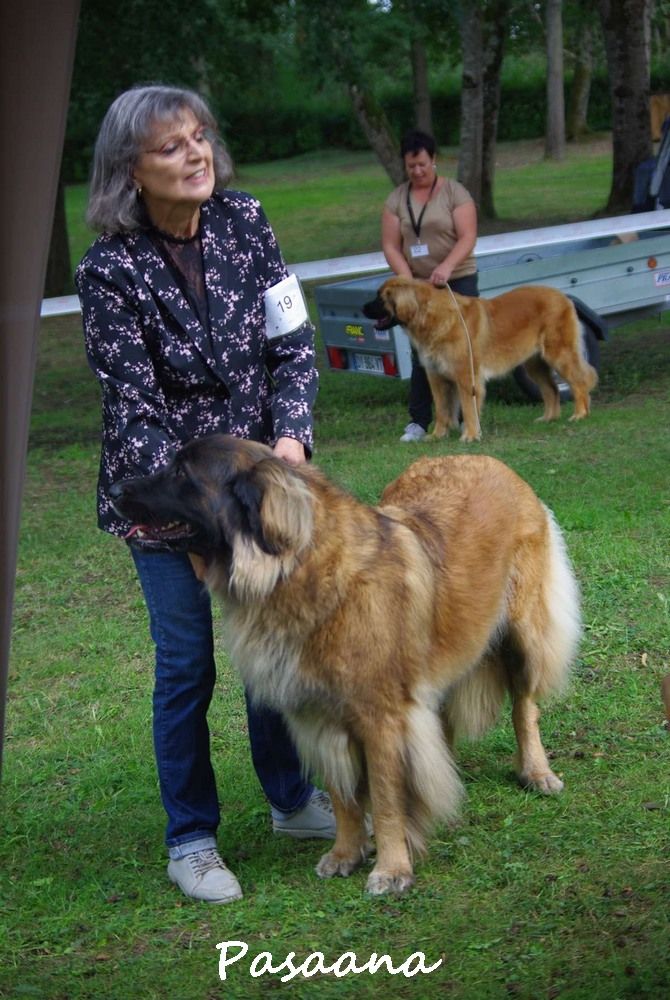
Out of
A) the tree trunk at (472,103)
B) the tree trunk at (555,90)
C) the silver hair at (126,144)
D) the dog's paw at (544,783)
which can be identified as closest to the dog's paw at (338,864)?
the dog's paw at (544,783)

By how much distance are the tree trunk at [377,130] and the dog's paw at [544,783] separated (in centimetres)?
1678

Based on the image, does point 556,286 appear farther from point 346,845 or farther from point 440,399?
point 346,845

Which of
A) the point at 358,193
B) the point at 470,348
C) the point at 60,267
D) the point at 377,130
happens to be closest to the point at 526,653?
the point at 470,348

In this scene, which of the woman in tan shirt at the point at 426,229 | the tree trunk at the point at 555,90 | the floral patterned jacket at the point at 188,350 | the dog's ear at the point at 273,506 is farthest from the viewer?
the tree trunk at the point at 555,90

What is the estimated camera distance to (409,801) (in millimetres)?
3723

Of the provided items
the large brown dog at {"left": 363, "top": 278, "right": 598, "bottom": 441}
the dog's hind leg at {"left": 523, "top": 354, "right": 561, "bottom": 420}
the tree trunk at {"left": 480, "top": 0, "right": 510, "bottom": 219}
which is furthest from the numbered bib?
the tree trunk at {"left": 480, "top": 0, "right": 510, "bottom": 219}

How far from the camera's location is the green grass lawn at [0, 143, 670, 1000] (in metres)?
3.33

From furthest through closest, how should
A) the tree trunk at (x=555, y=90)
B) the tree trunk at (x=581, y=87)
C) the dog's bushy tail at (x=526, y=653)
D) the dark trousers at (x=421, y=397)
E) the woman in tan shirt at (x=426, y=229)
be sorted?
1. the tree trunk at (x=581, y=87)
2. the tree trunk at (x=555, y=90)
3. the dark trousers at (x=421, y=397)
4. the woman in tan shirt at (x=426, y=229)
5. the dog's bushy tail at (x=526, y=653)

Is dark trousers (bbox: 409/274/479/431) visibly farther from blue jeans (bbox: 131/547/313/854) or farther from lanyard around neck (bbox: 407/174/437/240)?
blue jeans (bbox: 131/547/313/854)

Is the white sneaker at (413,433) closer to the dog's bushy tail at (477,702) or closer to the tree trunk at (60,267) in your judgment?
the dog's bushy tail at (477,702)

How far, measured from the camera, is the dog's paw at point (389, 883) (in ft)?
12.1

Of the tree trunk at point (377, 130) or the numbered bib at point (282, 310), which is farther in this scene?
the tree trunk at point (377, 130)

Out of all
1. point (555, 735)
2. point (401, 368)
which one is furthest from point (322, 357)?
point (555, 735)

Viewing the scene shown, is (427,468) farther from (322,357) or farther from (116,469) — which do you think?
(322,357)
